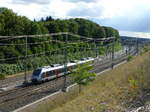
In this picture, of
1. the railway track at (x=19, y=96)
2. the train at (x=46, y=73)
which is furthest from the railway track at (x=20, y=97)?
the train at (x=46, y=73)

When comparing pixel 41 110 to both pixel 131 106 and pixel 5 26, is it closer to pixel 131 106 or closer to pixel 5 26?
pixel 131 106

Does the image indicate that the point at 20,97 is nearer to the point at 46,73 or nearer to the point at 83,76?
the point at 83,76

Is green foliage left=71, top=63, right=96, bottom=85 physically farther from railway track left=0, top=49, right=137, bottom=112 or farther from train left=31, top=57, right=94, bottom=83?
railway track left=0, top=49, right=137, bottom=112

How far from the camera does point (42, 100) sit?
22.6 metres

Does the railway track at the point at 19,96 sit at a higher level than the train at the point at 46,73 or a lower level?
lower

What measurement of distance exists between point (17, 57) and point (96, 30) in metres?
49.4

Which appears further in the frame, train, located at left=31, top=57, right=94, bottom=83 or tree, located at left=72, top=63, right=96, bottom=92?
train, located at left=31, top=57, right=94, bottom=83

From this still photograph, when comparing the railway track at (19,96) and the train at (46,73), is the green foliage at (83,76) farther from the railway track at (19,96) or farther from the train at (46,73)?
the railway track at (19,96)

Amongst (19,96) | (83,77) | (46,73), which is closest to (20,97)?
(19,96)

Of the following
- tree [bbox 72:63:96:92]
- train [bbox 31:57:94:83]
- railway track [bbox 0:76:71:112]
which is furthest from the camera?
train [bbox 31:57:94:83]

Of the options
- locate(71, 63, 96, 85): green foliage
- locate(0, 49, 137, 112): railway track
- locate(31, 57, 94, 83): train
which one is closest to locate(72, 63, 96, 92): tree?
locate(71, 63, 96, 85): green foliage

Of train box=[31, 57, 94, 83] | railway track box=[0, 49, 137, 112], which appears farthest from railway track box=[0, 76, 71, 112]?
train box=[31, 57, 94, 83]

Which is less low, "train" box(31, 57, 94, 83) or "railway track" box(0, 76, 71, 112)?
"train" box(31, 57, 94, 83)

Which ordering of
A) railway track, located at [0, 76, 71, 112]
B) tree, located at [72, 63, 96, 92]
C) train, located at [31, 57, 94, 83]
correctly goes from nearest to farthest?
railway track, located at [0, 76, 71, 112], tree, located at [72, 63, 96, 92], train, located at [31, 57, 94, 83]
